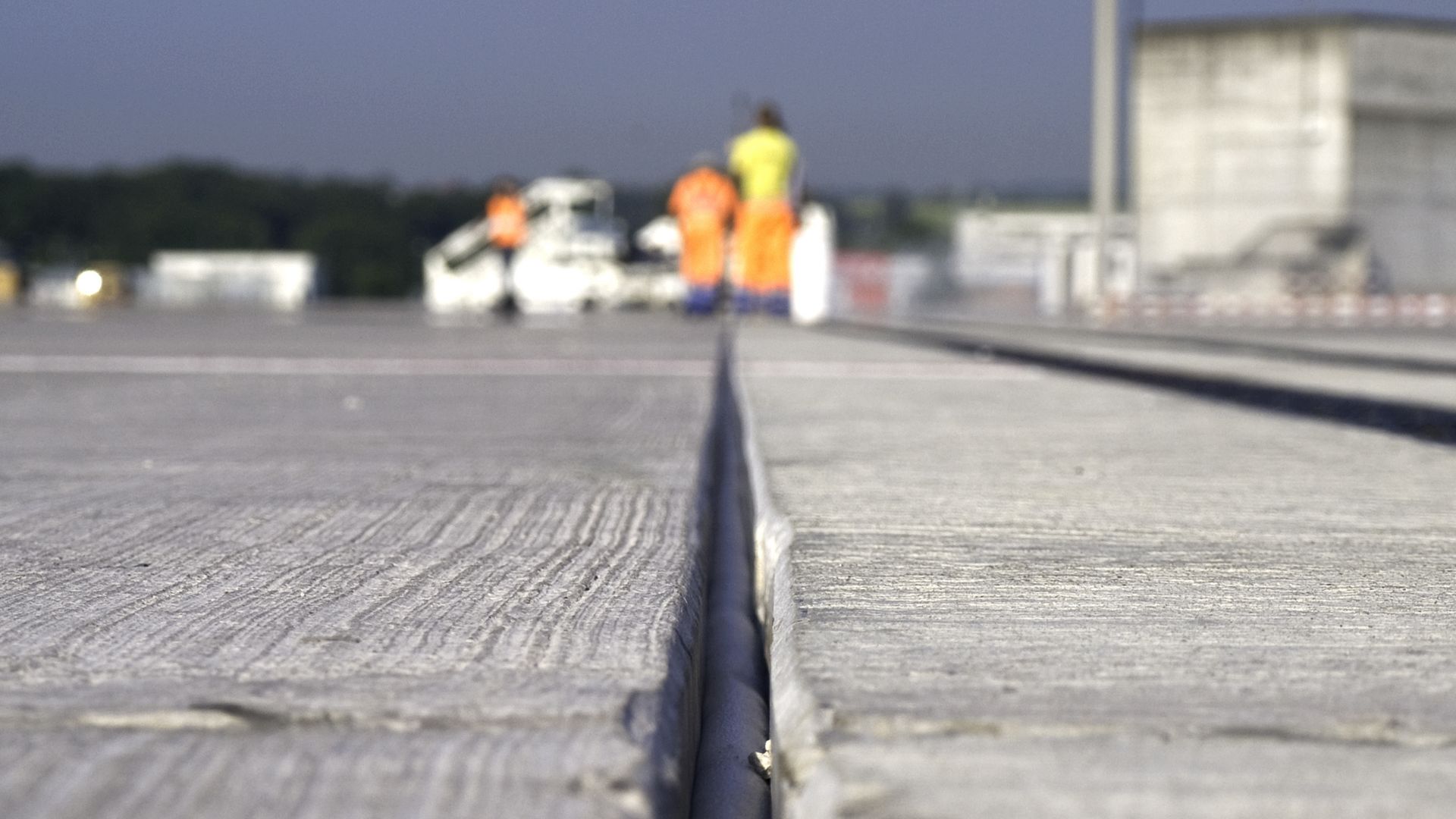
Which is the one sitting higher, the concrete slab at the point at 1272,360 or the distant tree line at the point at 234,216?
the distant tree line at the point at 234,216

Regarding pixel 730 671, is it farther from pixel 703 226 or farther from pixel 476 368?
pixel 703 226

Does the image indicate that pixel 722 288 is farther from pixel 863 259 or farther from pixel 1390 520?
pixel 863 259

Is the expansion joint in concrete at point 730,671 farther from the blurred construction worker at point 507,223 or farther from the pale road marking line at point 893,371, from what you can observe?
the blurred construction worker at point 507,223

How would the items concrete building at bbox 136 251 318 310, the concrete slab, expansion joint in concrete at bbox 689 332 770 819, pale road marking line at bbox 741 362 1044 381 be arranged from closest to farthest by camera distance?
expansion joint in concrete at bbox 689 332 770 819 < the concrete slab < pale road marking line at bbox 741 362 1044 381 < concrete building at bbox 136 251 318 310

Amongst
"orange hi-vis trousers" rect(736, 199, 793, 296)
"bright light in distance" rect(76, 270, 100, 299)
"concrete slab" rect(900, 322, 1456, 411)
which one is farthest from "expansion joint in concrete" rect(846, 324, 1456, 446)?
"orange hi-vis trousers" rect(736, 199, 793, 296)

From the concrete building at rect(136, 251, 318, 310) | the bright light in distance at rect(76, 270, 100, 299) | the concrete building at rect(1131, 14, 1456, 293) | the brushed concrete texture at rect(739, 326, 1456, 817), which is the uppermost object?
the concrete building at rect(1131, 14, 1456, 293)

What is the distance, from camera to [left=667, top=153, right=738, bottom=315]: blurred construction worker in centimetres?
1644

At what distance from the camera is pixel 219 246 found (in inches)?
4309

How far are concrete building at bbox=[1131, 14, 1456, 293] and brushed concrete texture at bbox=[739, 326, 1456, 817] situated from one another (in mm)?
35267

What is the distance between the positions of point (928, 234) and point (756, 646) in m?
93.5

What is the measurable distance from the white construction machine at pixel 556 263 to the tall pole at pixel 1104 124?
1400cm

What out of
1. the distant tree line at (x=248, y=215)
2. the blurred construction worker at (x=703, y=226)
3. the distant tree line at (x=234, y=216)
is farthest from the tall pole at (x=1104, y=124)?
the distant tree line at (x=234, y=216)

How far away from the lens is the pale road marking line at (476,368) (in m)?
5.51

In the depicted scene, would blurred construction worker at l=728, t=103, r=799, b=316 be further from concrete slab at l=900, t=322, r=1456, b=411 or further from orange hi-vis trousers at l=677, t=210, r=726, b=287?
concrete slab at l=900, t=322, r=1456, b=411
